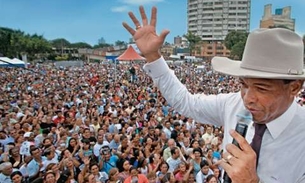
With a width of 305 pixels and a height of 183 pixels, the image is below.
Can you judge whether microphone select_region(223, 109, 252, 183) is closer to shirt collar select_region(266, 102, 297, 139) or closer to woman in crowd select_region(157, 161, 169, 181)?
shirt collar select_region(266, 102, 297, 139)

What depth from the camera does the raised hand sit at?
1489 millimetres

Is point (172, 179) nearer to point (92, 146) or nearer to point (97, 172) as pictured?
point (97, 172)

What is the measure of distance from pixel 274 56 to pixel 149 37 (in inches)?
24.8

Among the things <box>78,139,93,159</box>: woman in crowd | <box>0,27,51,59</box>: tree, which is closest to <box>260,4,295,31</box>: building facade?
<box>0,27,51,59</box>: tree

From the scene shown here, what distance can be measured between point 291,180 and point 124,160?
4.60m

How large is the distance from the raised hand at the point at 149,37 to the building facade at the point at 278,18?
101m

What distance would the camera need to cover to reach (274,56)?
1101 mm

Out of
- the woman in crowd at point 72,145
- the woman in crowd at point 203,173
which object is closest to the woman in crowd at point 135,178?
the woman in crowd at point 203,173

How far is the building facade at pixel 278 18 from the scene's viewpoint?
96.4 m

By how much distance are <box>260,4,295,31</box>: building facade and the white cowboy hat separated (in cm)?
10115

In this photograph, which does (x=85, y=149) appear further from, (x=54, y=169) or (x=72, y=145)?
(x=54, y=169)

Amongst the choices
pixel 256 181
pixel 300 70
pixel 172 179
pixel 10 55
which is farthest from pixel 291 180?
pixel 10 55

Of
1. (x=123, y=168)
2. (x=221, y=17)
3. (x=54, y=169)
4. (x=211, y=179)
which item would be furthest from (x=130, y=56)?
(x=221, y=17)

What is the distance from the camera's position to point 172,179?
5.02 meters
